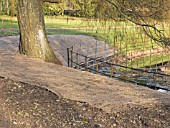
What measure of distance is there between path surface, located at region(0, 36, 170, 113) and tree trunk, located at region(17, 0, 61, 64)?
1.43ft

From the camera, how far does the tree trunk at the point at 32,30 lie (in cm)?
958

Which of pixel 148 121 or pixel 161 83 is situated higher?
pixel 148 121

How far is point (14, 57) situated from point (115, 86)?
366 cm

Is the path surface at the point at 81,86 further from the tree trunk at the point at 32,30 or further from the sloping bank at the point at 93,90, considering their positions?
the tree trunk at the point at 32,30

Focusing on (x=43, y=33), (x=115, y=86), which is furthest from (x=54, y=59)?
(x=115, y=86)

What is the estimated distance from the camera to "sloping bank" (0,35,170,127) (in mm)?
Answer: 5473

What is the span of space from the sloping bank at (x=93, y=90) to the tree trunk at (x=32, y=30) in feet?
1.82

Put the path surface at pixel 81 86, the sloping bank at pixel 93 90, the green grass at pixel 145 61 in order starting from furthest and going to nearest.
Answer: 1. the green grass at pixel 145 61
2. the path surface at pixel 81 86
3. the sloping bank at pixel 93 90

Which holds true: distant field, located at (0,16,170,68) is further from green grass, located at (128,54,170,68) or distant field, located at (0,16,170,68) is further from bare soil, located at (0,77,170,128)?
bare soil, located at (0,77,170,128)

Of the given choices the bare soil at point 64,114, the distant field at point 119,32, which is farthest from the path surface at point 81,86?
the distant field at point 119,32

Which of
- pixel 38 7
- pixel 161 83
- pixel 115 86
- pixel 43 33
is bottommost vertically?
pixel 161 83

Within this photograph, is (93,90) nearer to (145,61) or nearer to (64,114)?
(64,114)

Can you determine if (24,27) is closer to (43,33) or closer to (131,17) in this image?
(43,33)

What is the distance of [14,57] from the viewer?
997 cm
